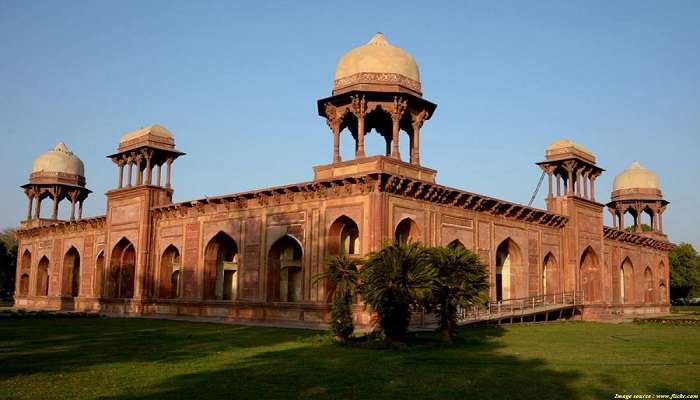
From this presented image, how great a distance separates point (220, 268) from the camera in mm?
32500

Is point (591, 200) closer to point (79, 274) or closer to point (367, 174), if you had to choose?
point (367, 174)

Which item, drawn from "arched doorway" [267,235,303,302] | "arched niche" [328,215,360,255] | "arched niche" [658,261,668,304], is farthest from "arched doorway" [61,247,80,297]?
"arched niche" [658,261,668,304]

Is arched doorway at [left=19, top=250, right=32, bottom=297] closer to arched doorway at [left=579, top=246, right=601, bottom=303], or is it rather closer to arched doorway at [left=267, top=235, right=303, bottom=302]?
arched doorway at [left=267, top=235, right=303, bottom=302]

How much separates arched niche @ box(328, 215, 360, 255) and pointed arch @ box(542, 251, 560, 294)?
13.2 m

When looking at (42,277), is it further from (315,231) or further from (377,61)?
(377,61)

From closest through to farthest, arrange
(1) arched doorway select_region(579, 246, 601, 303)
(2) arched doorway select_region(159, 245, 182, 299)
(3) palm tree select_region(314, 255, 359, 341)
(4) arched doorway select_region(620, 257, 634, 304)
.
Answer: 1. (3) palm tree select_region(314, 255, 359, 341)
2. (2) arched doorway select_region(159, 245, 182, 299)
3. (1) arched doorway select_region(579, 246, 601, 303)
4. (4) arched doorway select_region(620, 257, 634, 304)

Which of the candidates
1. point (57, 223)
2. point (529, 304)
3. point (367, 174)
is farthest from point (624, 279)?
point (57, 223)

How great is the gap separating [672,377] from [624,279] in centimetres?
3638

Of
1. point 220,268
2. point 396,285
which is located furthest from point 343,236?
point 396,285

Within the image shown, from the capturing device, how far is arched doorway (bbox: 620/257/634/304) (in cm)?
4538

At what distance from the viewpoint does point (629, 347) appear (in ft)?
59.7

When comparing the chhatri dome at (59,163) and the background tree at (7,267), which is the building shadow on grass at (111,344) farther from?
the background tree at (7,267)

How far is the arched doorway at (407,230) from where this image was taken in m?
25.6

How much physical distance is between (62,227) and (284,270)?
70.4 feet
